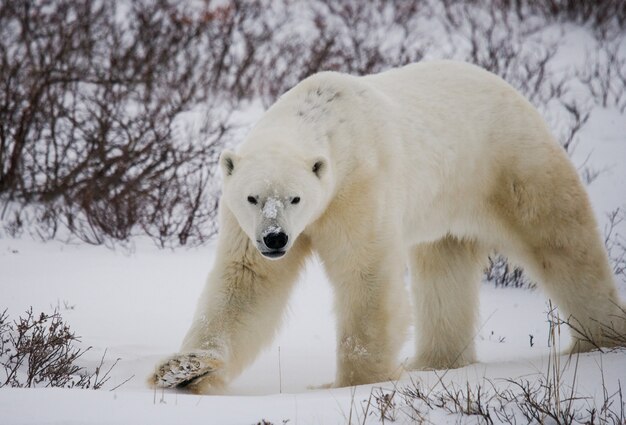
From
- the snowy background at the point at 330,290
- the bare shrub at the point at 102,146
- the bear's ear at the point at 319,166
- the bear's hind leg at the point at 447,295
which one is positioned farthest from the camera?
the bare shrub at the point at 102,146

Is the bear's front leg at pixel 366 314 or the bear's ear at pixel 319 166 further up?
the bear's ear at pixel 319 166

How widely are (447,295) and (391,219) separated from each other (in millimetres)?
1047

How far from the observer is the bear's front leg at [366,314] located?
8.58 feet

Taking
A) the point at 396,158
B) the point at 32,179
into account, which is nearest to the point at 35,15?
the point at 32,179

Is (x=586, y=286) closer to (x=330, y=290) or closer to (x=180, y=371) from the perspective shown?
(x=330, y=290)

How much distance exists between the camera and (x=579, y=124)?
6.05 m

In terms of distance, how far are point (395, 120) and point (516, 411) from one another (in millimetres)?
1361

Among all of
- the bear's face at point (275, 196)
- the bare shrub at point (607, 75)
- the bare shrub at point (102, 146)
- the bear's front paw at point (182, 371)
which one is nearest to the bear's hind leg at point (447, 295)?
the bear's face at point (275, 196)

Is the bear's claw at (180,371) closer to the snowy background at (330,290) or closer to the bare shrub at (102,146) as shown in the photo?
the snowy background at (330,290)

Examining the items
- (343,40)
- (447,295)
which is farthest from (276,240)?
(343,40)

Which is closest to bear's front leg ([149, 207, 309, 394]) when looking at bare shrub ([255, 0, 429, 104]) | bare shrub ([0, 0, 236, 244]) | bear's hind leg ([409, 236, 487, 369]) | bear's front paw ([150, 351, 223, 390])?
bear's front paw ([150, 351, 223, 390])

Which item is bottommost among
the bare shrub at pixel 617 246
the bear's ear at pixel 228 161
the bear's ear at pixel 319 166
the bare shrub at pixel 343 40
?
the bear's ear at pixel 319 166

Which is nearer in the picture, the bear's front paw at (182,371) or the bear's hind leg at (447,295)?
the bear's front paw at (182,371)

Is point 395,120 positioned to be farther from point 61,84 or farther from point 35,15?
point 35,15
